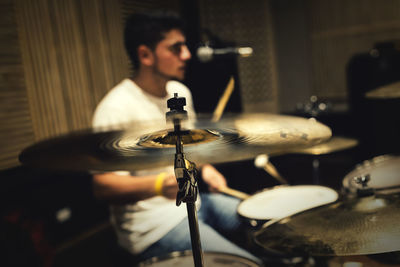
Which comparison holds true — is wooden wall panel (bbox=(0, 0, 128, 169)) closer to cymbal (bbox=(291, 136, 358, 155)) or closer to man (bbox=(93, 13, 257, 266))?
man (bbox=(93, 13, 257, 266))

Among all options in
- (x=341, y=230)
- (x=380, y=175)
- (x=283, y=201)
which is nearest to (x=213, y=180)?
(x=283, y=201)

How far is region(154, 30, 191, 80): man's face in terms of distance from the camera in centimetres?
170

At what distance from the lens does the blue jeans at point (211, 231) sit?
1.29 m

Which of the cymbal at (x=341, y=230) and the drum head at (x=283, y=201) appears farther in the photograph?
the drum head at (x=283, y=201)

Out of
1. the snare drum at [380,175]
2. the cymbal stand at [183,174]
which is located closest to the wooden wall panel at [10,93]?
the cymbal stand at [183,174]

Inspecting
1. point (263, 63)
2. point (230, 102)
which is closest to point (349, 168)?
point (263, 63)

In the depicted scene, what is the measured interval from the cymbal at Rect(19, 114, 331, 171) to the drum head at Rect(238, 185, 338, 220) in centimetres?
39

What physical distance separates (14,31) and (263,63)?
8.66 ft

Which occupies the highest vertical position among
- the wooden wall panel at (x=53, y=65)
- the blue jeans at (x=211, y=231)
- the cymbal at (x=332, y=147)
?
the wooden wall panel at (x=53, y=65)

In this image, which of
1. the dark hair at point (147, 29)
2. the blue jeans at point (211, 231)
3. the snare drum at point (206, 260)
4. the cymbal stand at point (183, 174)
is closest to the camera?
the cymbal stand at point (183, 174)

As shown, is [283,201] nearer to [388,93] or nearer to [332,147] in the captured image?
[388,93]

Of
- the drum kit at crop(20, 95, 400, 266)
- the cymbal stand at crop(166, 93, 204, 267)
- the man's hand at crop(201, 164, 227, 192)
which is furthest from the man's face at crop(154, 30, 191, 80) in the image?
the cymbal stand at crop(166, 93, 204, 267)

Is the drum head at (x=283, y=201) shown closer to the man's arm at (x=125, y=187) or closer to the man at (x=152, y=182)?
the man at (x=152, y=182)

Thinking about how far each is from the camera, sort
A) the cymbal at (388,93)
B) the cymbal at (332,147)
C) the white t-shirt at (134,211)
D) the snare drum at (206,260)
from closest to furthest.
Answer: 1. the snare drum at (206,260)
2. the cymbal at (388,93)
3. the white t-shirt at (134,211)
4. the cymbal at (332,147)
